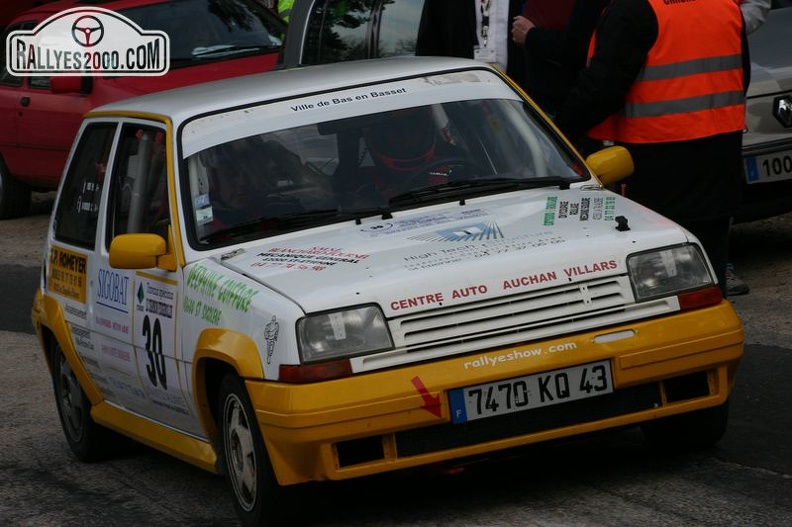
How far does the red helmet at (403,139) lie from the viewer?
6.93 m

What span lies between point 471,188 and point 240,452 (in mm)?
1442

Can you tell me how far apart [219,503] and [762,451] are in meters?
2.03

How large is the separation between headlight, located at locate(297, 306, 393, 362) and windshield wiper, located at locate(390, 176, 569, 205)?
1.12 meters

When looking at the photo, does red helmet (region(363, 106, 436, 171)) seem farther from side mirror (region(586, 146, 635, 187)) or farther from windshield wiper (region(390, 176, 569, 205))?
side mirror (region(586, 146, 635, 187))

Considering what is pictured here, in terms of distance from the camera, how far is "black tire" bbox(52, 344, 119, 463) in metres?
7.87

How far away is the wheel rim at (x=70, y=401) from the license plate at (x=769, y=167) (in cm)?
412

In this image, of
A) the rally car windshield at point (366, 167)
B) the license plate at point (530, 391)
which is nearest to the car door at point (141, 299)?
the rally car windshield at point (366, 167)

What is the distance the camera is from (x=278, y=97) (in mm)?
7176

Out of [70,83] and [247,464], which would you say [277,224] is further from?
[70,83]

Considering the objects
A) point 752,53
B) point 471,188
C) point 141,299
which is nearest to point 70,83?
point 752,53

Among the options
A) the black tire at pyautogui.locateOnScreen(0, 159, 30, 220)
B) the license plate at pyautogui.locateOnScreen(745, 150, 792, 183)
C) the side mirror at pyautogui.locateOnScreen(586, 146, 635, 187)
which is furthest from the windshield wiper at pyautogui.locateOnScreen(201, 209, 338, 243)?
the black tire at pyautogui.locateOnScreen(0, 159, 30, 220)

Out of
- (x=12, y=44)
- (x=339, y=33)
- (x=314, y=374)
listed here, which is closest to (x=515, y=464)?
(x=314, y=374)

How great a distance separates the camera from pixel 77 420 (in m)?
8.05

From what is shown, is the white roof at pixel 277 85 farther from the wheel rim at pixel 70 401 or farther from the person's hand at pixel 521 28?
the person's hand at pixel 521 28
